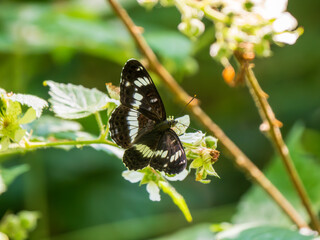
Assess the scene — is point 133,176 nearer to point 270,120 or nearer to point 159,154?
point 159,154

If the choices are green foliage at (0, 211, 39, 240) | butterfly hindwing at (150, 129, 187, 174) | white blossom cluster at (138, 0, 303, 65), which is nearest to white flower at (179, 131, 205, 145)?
butterfly hindwing at (150, 129, 187, 174)

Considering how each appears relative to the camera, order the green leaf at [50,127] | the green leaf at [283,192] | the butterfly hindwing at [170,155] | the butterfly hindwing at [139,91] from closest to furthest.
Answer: the butterfly hindwing at [170,155], the butterfly hindwing at [139,91], the green leaf at [50,127], the green leaf at [283,192]

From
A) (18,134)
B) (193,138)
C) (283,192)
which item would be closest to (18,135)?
(18,134)

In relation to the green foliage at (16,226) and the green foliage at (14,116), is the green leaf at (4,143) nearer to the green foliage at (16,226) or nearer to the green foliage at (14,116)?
the green foliage at (14,116)

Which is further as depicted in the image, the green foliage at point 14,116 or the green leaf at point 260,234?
the green leaf at point 260,234

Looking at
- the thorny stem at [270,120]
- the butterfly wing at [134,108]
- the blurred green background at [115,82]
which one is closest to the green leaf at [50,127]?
the butterfly wing at [134,108]

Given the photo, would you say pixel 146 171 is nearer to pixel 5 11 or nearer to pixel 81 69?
pixel 5 11

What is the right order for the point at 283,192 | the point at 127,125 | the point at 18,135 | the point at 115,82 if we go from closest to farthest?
the point at 18,135 < the point at 127,125 < the point at 283,192 < the point at 115,82
